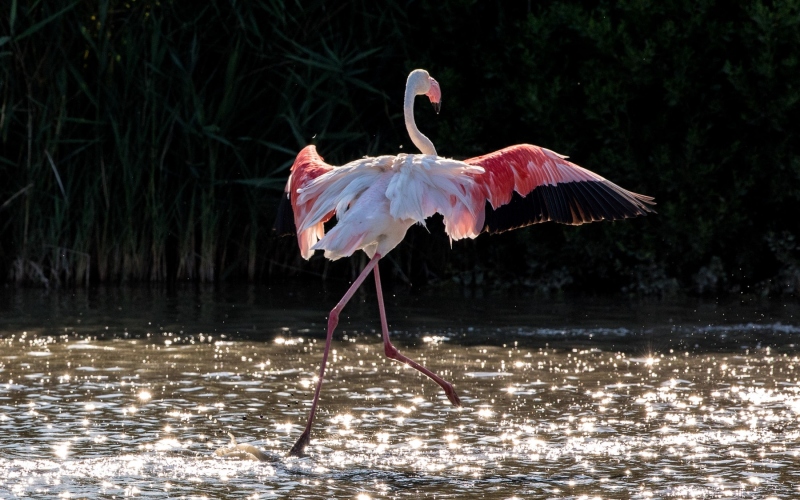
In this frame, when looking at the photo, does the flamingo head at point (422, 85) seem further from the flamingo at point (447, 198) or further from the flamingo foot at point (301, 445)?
the flamingo foot at point (301, 445)

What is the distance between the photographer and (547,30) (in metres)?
10.6

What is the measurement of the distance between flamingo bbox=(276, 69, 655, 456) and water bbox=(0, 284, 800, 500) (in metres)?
0.51

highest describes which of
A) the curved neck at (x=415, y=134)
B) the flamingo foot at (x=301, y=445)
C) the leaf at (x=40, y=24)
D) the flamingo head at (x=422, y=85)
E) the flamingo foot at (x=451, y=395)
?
the leaf at (x=40, y=24)

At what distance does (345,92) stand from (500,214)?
4.92 meters

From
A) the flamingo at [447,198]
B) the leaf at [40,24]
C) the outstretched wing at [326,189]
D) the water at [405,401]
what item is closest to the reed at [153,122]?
the leaf at [40,24]

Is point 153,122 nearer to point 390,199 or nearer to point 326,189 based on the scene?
point 326,189

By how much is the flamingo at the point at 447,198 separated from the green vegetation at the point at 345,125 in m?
4.26

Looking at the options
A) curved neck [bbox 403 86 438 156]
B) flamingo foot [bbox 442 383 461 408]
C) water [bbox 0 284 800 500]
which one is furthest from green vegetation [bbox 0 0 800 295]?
flamingo foot [bbox 442 383 461 408]

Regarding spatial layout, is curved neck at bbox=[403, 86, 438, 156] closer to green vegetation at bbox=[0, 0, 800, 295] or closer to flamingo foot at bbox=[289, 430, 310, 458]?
flamingo foot at bbox=[289, 430, 310, 458]

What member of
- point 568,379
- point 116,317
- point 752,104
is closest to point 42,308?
point 116,317

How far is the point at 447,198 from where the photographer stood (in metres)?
5.87

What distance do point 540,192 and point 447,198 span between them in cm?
54

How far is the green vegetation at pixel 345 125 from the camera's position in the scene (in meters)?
10.2

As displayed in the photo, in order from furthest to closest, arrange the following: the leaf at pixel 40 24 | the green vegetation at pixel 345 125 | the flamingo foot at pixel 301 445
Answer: the green vegetation at pixel 345 125
the leaf at pixel 40 24
the flamingo foot at pixel 301 445
